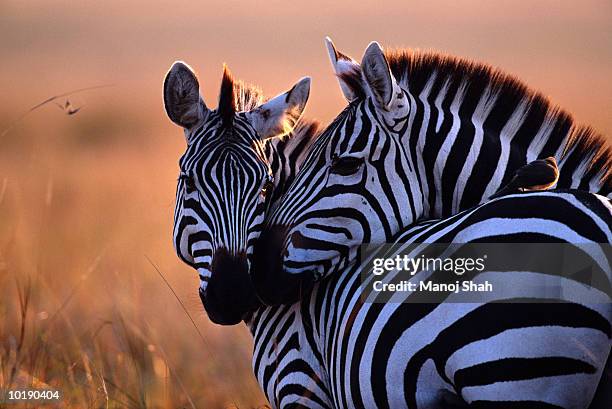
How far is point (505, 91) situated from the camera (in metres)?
5.56

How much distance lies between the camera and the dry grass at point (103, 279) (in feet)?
23.8

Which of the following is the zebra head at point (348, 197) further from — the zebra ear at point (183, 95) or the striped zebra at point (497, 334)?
the zebra ear at point (183, 95)


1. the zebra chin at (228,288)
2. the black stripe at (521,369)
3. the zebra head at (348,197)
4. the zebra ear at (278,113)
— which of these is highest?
the zebra ear at (278,113)

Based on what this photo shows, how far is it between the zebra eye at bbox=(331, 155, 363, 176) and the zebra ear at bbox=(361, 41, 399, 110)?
318 mm

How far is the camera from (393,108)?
525cm

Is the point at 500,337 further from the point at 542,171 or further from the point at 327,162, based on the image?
the point at 327,162

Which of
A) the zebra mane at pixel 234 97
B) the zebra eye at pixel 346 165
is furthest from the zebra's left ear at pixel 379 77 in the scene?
the zebra mane at pixel 234 97

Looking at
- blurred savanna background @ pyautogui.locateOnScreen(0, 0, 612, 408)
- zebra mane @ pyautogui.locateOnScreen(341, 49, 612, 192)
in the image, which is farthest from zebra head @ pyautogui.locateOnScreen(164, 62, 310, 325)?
blurred savanna background @ pyautogui.locateOnScreen(0, 0, 612, 408)

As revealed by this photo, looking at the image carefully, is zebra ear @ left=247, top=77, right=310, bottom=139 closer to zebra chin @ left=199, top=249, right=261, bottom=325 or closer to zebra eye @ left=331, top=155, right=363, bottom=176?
zebra eye @ left=331, top=155, right=363, bottom=176

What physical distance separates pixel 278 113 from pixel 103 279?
6.94 meters

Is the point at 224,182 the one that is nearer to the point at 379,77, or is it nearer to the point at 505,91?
the point at 379,77

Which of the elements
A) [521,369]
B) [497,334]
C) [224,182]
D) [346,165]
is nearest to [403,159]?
[346,165]

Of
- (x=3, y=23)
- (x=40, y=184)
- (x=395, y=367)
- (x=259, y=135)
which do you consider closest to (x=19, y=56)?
(x=3, y=23)

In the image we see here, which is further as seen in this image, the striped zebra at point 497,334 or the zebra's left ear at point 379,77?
the zebra's left ear at point 379,77
